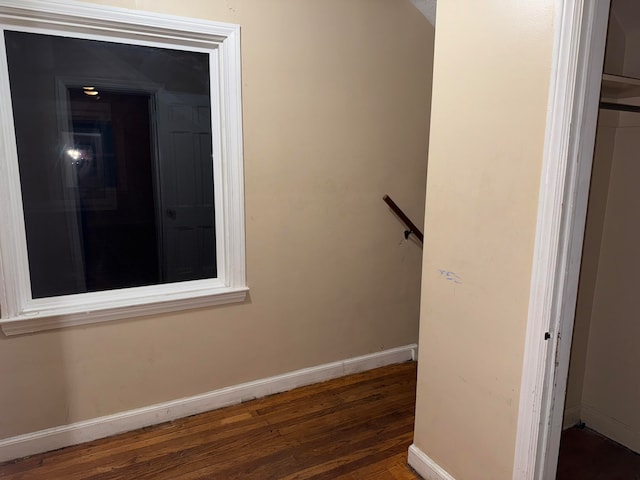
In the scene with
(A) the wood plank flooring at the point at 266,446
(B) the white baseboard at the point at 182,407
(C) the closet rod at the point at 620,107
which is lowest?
(A) the wood plank flooring at the point at 266,446

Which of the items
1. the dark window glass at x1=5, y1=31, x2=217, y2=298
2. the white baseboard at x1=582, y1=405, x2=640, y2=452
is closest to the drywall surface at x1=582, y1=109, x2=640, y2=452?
the white baseboard at x1=582, y1=405, x2=640, y2=452

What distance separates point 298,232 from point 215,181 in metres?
0.58

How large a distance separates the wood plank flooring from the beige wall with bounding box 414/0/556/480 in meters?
0.40

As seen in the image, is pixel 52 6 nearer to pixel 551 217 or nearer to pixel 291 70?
pixel 291 70

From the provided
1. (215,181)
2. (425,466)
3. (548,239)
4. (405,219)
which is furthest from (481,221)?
(215,181)

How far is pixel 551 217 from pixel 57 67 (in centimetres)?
224

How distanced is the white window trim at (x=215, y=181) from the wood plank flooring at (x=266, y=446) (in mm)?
651

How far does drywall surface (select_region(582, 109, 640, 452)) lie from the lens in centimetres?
208

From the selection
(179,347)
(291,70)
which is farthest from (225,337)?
(291,70)

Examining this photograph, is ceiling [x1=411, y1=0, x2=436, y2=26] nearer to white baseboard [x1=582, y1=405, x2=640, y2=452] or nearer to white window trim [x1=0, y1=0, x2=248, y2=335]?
white window trim [x1=0, y1=0, x2=248, y2=335]

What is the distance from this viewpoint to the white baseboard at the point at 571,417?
2352mm

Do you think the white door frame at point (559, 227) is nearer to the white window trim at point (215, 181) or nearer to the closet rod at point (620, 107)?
the closet rod at point (620, 107)

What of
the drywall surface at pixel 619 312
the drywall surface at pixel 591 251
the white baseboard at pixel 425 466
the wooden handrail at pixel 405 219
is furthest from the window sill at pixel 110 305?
the drywall surface at pixel 619 312

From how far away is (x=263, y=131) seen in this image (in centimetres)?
244
